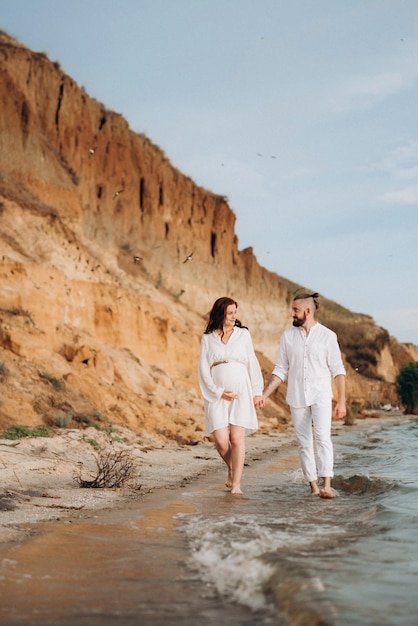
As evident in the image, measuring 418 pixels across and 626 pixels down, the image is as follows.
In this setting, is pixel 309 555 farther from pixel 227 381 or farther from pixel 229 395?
pixel 227 381

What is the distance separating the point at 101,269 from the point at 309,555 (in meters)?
23.3

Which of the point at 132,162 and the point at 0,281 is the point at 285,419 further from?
the point at 0,281

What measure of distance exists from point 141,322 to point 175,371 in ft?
8.15

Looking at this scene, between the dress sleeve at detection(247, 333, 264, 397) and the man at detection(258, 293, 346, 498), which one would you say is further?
the dress sleeve at detection(247, 333, 264, 397)

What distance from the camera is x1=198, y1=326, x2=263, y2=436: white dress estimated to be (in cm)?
736

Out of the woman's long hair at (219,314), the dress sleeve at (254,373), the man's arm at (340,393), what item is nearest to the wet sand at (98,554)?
the dress sleeve at (254,373)

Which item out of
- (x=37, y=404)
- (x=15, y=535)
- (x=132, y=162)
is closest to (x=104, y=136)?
(x=132, y=162)

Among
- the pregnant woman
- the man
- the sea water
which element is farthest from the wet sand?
the man

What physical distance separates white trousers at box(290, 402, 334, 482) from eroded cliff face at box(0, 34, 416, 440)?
667 cm

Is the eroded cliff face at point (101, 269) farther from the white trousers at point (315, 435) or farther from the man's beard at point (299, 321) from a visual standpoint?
the man's beard at point (299, 321)

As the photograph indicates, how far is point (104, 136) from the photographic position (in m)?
34.4

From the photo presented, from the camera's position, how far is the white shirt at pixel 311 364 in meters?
7.15

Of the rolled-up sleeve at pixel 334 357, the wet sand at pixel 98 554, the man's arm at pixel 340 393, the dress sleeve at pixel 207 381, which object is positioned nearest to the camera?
the wet sand at pixel 98 554

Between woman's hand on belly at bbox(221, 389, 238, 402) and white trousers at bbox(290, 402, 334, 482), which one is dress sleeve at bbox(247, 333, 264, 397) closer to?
woman's hand on belly at bbox(221, 389, 238, 402)
